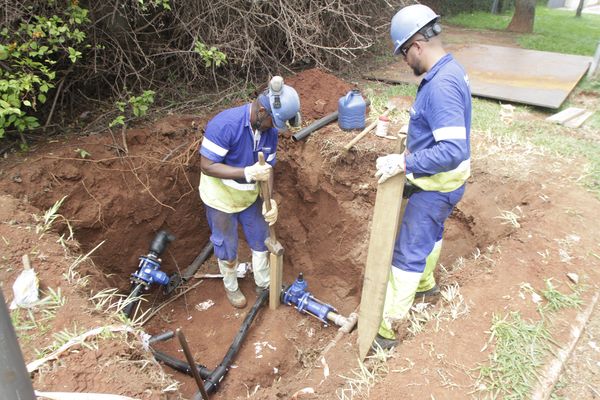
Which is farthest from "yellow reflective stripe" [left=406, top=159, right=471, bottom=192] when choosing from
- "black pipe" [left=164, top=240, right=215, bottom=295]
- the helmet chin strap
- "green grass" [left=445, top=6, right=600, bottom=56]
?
"green grass" [left=445, top=6, right=600, bottom=56]

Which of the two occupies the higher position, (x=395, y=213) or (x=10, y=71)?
(x=10, y=71)

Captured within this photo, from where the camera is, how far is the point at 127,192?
4281 mm

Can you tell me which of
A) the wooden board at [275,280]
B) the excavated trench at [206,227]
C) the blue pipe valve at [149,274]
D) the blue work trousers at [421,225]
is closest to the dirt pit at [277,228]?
the excavated trench at [206,227]

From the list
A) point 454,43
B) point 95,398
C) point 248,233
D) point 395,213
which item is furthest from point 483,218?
point 454,43

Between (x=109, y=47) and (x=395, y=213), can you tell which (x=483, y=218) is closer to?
(x=395, y=213)

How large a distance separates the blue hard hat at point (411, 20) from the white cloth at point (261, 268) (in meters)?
2.47

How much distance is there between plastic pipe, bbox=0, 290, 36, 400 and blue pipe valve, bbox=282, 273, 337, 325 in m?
3.08

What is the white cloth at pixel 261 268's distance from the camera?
4.23 meters

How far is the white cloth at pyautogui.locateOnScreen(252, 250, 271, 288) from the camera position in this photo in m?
4.23

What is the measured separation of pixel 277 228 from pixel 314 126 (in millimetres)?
1289

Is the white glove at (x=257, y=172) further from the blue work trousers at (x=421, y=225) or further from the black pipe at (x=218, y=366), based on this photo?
the black pipe at (x=218, y=366)

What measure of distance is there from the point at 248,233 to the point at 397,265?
1.66 meters

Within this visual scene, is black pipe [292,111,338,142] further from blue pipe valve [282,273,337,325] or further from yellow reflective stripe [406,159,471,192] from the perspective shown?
yellow reflective stripe [406,159,471,192]

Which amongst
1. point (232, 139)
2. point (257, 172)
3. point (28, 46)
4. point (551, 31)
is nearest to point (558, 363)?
point (257, 172)
